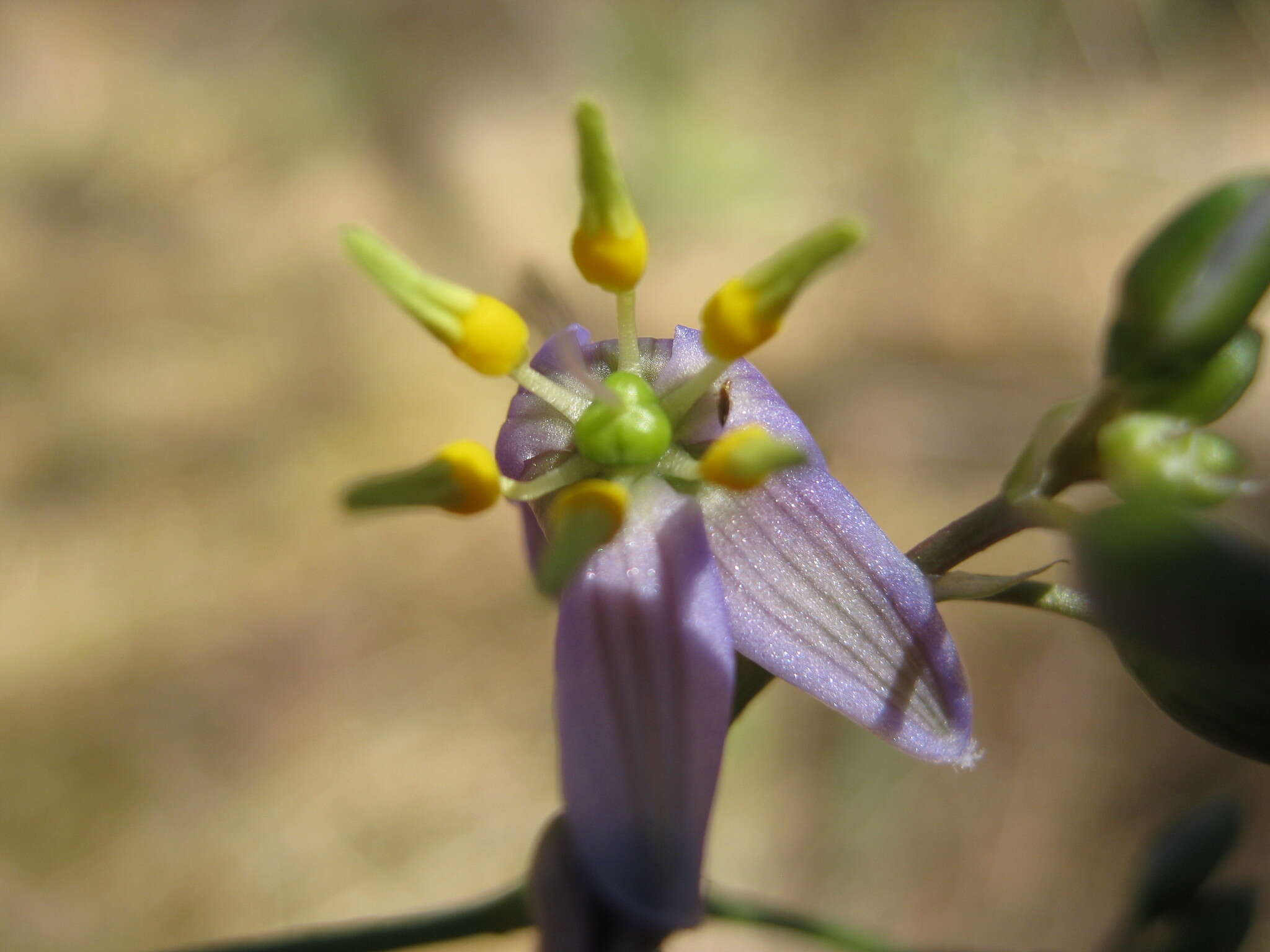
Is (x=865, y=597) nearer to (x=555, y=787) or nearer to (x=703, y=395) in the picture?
(x=703, y=395)

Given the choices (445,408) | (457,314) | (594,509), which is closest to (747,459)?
(594,509)

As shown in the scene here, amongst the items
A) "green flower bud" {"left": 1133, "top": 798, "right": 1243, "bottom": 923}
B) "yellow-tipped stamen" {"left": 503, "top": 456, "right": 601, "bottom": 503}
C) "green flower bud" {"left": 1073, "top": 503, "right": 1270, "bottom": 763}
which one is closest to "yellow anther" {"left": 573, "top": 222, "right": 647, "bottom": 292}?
"yellow-tipped stamen" {"left": 503, "top": 456, "right": 601, "bottom": 503}

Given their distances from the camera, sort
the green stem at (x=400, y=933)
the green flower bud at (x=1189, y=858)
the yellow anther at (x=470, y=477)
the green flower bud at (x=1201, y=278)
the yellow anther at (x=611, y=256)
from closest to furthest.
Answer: the green flower bud at (x=1201, y=278), the yellow anther at (x=470, y=477), the yellow anther at (x=611, y=256), the green stem at (x=400, y=933), the green flower bud at (x=1189, y=858)

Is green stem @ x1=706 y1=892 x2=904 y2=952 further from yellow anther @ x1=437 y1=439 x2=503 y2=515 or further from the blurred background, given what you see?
the blurred background

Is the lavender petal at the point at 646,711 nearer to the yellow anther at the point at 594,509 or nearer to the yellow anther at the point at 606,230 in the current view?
the yellow anther at the point at 594,509

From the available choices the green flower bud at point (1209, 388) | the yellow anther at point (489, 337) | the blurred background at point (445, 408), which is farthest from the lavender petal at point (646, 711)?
the blurred background at point (445, 408)
